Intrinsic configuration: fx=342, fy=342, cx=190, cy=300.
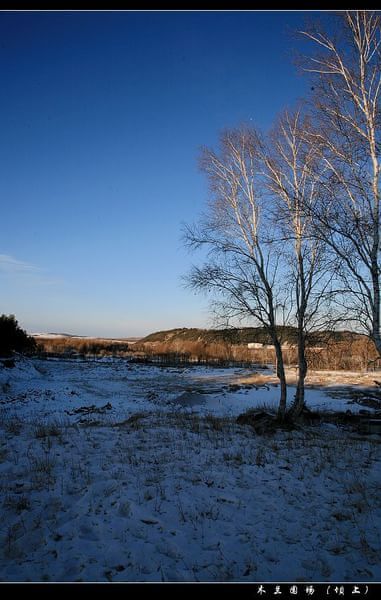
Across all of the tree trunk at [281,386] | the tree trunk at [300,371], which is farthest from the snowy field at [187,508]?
the tree trunk at [300,371]

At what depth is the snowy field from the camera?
364 centimetres

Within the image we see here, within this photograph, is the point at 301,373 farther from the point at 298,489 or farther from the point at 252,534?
the point at 252,534

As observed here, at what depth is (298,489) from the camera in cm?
561

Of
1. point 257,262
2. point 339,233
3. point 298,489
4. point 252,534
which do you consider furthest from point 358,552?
point 257,262

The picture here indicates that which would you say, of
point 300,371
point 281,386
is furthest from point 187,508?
point 300,371

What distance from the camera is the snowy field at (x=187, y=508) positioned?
364 centimetres

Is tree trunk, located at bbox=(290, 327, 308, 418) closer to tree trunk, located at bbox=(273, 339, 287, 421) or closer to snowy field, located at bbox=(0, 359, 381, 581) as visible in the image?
tree trunk, located at bbox=(273, 339, 287, 421)

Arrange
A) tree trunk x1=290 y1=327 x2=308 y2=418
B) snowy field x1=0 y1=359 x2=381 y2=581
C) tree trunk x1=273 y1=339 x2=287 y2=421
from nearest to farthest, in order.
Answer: snowy field x1=0 y1=359 x2=381 y2=581 → tree trunk x1=273 y1=339 x2=287 y2=421 → tree trunk x1=290 y1=327 x2=308 y2=418

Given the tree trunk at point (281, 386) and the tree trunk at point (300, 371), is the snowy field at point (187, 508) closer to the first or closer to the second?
the tree trunk at point (281, 386)

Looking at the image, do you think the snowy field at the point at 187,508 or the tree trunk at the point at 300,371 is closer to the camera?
the snowy field at the point at 187,508

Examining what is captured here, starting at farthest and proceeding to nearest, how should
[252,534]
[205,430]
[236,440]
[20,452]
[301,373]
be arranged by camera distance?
[301,373], [205,430], [236,440], [20,452], [252,534]

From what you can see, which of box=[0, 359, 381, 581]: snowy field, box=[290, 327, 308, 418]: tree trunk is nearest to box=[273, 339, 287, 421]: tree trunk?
box=[290, 327, 308, 418]: tree trunk

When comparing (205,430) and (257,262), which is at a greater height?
(257,262)

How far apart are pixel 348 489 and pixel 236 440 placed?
3.51 m
